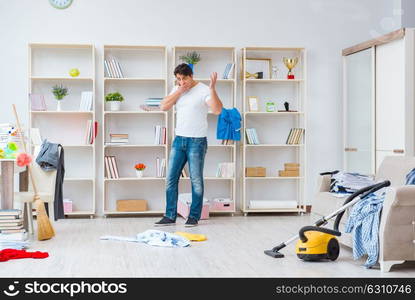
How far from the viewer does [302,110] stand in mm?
7410

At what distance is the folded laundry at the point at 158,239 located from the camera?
5039 millimetres

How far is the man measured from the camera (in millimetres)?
6168

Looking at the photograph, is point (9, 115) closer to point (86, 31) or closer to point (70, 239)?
point (86, 31)

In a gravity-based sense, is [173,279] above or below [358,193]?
below

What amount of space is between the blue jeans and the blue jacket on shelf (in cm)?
86

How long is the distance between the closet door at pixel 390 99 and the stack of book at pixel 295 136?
0.97m

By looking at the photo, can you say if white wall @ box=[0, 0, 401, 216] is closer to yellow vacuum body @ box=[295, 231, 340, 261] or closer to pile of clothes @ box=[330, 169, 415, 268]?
pile of clothes @ box=[330, 169, 415, 268]

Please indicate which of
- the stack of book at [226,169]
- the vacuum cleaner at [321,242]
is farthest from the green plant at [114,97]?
the vacuum cleaner at [321,242]

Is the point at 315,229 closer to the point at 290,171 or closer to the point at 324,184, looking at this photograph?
the point at 324,184

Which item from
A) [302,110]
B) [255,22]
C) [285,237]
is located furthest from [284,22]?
[285,237]

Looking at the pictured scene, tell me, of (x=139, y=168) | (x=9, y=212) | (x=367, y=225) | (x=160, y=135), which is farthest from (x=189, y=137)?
(x=367, y=225)

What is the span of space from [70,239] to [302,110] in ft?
10.5

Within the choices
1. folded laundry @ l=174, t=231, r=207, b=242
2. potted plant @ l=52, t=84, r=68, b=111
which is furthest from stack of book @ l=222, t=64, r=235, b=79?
folded laundry @ l=174, t=231, r=207, b=242

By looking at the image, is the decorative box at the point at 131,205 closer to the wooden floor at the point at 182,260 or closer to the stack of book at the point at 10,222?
the wooden floor at the point at 182,260
